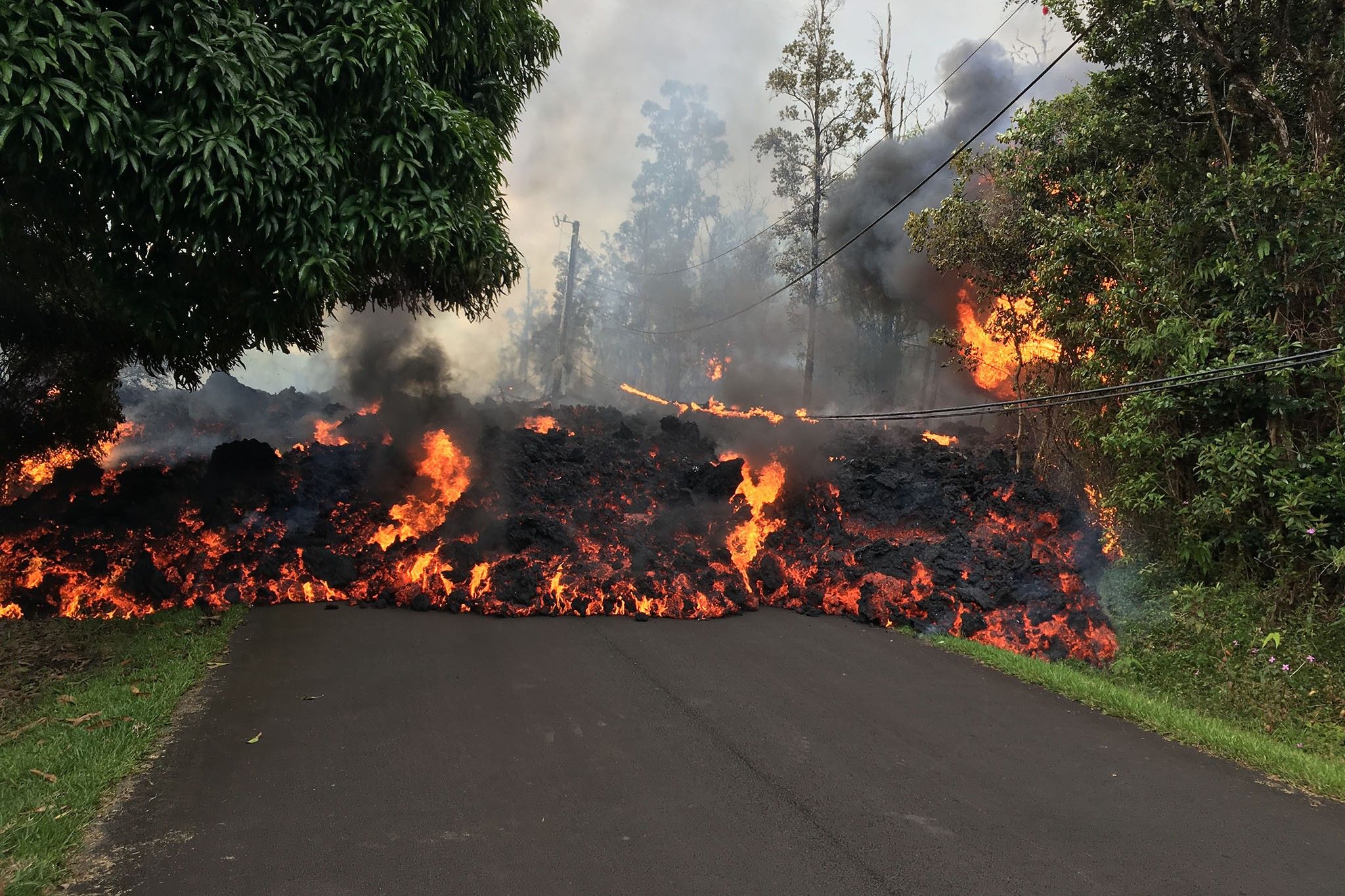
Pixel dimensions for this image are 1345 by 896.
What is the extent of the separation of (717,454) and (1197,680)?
1012 centimetres

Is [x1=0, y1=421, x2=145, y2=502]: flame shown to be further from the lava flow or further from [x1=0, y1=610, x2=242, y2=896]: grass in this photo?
[x1=0, y1=610, x2=242, y2=896]: grass

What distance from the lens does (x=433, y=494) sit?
13336 mm

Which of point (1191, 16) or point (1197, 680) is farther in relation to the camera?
point (1191, 16)

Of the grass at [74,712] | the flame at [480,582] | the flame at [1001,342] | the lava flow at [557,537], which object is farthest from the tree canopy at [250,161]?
the flame at [1001,342]

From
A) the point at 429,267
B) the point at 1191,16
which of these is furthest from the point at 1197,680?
the point at 429,267

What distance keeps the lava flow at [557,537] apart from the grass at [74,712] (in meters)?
1.20

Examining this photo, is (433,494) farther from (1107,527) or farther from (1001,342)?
(1001,342)

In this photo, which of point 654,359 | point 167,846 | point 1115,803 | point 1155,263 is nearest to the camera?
point 167,846

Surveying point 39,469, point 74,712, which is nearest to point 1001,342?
point 74,712

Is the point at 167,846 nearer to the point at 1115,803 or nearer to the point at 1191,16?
the point at 1115,803

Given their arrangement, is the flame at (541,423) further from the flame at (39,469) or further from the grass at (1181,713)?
the grass at (1181,713)

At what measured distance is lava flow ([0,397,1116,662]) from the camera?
34.3ft

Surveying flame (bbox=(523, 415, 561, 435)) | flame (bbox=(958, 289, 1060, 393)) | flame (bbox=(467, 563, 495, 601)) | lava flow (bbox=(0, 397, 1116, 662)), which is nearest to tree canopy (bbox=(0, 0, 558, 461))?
lava flow (bbox=(0, 397, 1116, 662))

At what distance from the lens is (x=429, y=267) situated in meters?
7.78
